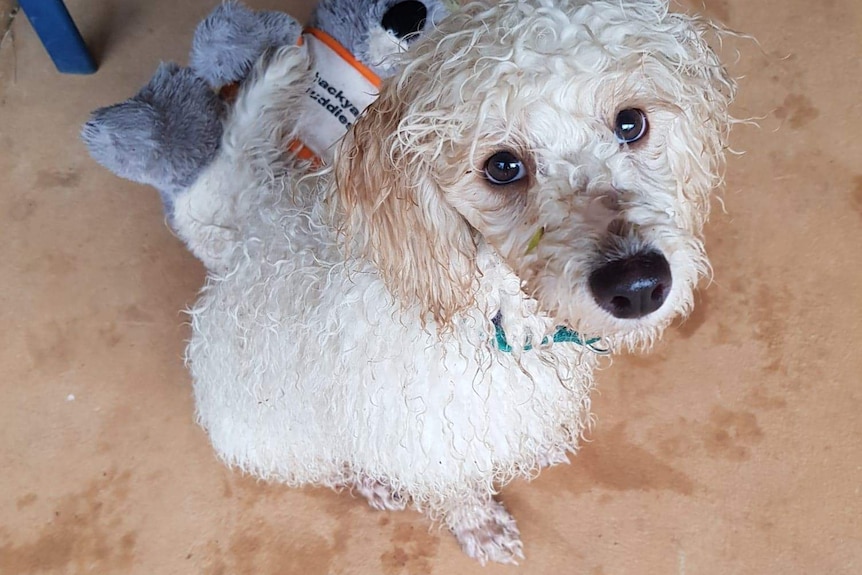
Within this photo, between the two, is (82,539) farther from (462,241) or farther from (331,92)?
(462,241)

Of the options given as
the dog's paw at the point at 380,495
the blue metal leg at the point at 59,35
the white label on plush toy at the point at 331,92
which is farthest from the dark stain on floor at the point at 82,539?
the blue metal leg at the point at 59,35

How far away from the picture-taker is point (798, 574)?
5.20 ft

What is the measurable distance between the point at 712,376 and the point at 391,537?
0.83m

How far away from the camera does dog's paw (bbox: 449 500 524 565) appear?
1645 mm

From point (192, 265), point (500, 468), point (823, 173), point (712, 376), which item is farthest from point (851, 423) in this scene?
point (192, 265)

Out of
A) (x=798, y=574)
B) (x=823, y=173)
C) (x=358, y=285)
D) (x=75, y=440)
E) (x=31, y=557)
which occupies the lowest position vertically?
(x=31, y=557)

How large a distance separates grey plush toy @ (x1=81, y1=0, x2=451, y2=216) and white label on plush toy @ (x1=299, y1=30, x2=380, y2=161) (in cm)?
2

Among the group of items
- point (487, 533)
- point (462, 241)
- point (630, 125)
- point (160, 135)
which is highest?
point (630, 125)

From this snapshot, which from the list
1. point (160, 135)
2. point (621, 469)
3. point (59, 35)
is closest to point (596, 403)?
point (621, 469)

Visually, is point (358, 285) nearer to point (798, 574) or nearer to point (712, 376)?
point (712, 376)

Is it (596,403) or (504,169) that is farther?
(596,403)

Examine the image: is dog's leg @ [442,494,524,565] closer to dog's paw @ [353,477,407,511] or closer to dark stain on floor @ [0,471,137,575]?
dog's paw @ [353,477,407,511]

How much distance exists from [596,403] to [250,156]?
952 mm

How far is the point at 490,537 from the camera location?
165cm
